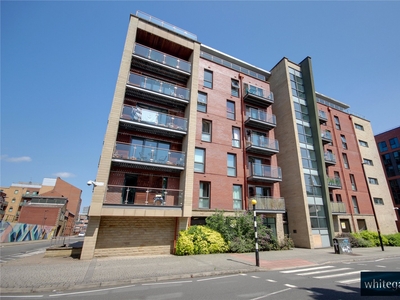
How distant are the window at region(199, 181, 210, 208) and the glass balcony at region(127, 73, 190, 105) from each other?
6994 mm

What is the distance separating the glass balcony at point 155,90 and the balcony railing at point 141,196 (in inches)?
286

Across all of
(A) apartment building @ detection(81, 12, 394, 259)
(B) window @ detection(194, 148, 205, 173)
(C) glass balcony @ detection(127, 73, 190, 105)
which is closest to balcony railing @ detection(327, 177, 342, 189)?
(A) apartment building @ detection(81, 12, 394, 259)

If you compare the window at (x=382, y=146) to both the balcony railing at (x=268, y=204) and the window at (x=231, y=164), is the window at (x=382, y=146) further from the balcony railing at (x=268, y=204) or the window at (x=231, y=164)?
the window at (x=231, y=164)

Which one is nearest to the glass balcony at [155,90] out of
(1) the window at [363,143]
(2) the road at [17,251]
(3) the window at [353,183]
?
(2) the road at [17,251]

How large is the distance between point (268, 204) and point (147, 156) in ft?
35.4

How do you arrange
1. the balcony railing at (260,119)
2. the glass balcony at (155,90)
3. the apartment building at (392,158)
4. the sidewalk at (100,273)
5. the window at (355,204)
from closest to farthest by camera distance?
the sidewalk at (100,273), the glass balcony at (155,90), the balcony railing at (260,119), the window at (355,204), the apartment building at (392,158)

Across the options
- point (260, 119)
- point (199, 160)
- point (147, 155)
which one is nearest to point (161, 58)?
point (147, 155)

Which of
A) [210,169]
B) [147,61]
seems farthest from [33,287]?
[147,61]

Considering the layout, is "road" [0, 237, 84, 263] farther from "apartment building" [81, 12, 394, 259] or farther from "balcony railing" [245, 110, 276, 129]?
"balcony railing" [245, 110, 276, 129]

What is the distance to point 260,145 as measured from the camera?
19031 mm

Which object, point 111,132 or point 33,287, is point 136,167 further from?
point 33,287

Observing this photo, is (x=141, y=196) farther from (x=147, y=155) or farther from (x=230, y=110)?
(x=230, y=110)

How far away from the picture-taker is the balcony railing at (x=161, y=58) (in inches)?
640

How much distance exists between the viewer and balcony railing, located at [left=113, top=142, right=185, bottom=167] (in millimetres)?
13484
